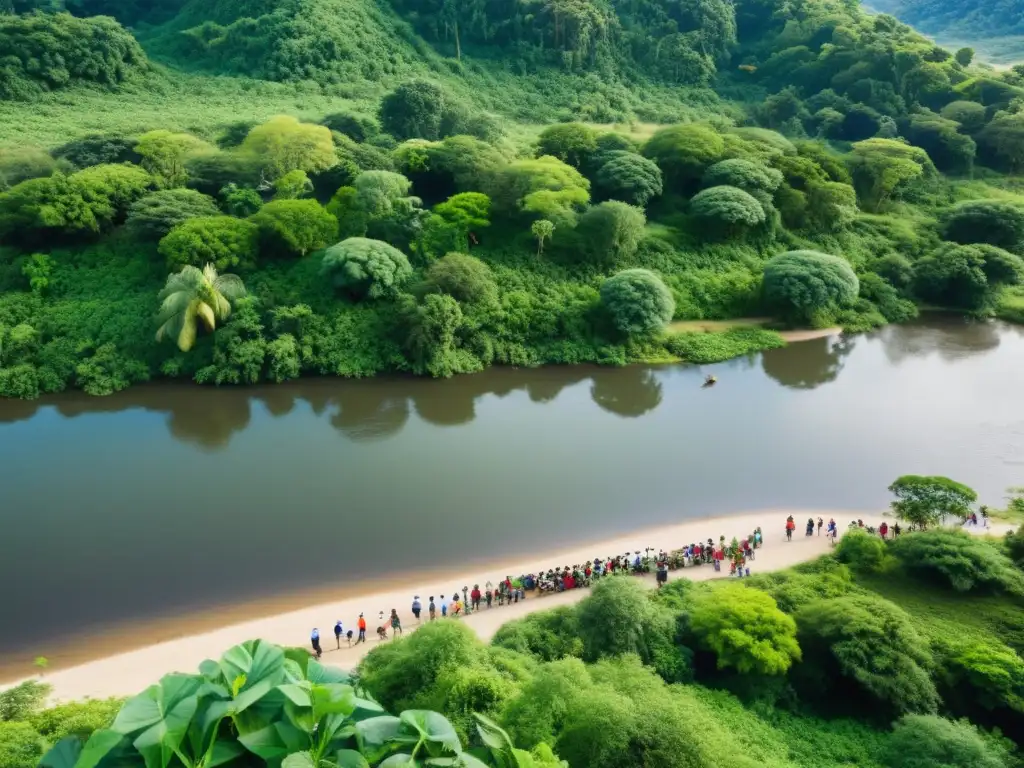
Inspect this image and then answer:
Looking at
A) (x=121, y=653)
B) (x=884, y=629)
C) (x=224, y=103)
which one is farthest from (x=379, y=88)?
(x=884, y=629)

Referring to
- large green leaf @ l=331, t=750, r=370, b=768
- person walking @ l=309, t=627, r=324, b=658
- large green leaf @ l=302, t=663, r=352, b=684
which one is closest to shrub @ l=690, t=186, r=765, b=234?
person walking @ l=309, t=627, r=324, b=658

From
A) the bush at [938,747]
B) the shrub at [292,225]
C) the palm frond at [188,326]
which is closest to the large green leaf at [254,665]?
the bush at [938,747]

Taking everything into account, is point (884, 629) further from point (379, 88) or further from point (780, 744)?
point (379, 88)

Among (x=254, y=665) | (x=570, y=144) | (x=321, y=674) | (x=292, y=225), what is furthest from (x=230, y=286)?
(x=254, y=665)

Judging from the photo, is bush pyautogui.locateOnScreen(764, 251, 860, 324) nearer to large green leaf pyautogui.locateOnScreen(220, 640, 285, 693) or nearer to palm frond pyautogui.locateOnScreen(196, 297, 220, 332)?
palm frond pyautogui.locateOnScreen(196, 297, 220, 332)

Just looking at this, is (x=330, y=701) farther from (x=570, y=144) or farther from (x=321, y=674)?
(x=570, y=144)

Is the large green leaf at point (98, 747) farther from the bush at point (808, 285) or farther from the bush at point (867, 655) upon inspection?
the bush at point (808, 285)

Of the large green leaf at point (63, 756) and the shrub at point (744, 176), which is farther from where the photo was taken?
the shrub at point (744, 176)
